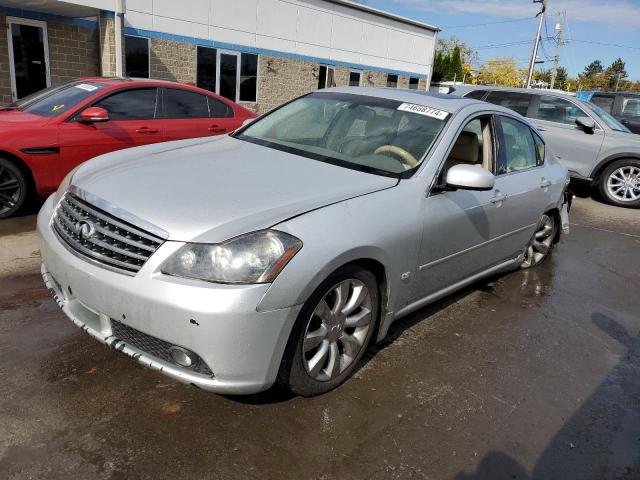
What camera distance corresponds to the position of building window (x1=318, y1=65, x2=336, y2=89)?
19047mm

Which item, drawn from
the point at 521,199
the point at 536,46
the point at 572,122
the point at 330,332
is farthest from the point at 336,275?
the point at 536,46

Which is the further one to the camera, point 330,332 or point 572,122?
point 572,122

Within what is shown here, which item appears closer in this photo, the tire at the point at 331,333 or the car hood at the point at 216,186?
the car hood at the point at 216,186

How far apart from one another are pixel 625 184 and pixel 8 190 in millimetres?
9402

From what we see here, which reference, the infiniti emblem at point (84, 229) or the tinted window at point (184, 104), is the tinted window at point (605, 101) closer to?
the tinted window at point (184, 104)

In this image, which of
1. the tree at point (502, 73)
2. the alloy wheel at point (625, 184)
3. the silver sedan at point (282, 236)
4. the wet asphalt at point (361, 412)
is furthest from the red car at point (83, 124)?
the tree at point (502, 73)

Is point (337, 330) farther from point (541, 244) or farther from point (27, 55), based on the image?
point (27, 55)

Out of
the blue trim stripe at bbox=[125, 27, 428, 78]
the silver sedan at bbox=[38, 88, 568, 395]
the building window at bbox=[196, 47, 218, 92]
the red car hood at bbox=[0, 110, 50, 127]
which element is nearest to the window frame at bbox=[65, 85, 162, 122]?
the red car hood at bbox=[0, 110, 50, 127]

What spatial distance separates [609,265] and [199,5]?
1291 cm

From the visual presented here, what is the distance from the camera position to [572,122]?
9312 mm

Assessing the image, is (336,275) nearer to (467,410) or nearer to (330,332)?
(330,332)

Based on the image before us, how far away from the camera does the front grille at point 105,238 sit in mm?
2352

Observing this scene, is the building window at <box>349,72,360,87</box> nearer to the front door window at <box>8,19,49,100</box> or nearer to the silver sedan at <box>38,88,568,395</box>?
the front door window at <box>8,19,49,100</box>

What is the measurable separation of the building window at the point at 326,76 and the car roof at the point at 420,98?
1553cm
